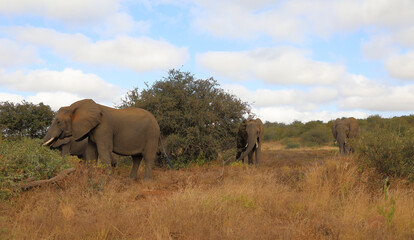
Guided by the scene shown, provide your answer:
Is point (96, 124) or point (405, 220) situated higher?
point (96, 124)

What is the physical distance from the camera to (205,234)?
489 centimetres

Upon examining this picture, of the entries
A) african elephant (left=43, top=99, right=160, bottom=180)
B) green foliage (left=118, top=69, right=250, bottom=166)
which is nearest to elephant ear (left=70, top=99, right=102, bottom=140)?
african elephant (left=43, top=99, right=160, bottom=180)

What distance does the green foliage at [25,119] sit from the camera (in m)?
15.6

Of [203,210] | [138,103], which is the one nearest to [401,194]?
[203,210]

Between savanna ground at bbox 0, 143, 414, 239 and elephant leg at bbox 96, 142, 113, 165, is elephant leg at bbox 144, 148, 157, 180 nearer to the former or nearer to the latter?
elephant leg at bbox 96, 142, 113, 165

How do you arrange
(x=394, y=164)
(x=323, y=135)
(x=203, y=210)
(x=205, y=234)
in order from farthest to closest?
(x=323, y=135) → (x=394, y=164) → (x=203, y=210) → (x=205, y=234)

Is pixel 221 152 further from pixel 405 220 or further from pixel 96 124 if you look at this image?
pixel 405 220

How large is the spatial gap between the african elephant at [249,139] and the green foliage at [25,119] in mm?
9090

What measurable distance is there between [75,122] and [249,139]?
734cm

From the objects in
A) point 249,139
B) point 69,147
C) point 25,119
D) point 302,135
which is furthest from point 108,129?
point 302,135

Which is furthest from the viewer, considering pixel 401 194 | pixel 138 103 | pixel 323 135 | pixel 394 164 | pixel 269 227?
pixel 323 135

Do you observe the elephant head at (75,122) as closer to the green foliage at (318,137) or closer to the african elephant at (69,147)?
the african elephant at (69,147)

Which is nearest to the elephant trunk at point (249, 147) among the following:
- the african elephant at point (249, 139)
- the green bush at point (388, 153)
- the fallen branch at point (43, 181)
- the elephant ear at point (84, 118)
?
the african elephant at point (249, 139)

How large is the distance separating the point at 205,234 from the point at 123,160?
10468 millimetres
